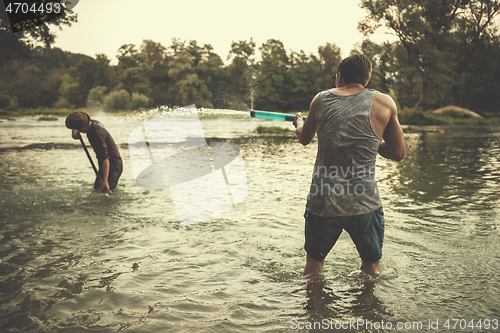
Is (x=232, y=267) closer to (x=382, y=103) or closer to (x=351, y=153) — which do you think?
(x=351, y=153)

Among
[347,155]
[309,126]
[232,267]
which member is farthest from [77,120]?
[347,155]

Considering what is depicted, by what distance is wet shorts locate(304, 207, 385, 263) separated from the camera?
3.03 meters

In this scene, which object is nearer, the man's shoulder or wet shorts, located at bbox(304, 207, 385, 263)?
the man's shoulder

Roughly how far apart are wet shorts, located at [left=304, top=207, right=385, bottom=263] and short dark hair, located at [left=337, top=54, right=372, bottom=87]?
1096mm

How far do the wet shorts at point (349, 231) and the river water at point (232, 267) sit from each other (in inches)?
21.2

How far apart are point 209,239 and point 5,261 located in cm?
248

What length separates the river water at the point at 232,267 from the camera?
10.3ft

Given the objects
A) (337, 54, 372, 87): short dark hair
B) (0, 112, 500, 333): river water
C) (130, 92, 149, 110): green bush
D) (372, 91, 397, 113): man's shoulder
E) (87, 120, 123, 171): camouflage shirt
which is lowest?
(0, 112, 500, 333): river water

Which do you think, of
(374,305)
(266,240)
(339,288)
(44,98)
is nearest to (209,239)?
(266,240)

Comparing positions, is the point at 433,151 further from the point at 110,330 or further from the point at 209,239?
the point at 110,330

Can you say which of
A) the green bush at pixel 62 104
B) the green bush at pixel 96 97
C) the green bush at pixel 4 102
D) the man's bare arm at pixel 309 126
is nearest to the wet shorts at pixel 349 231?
the man's bare arm at pixel 309 126

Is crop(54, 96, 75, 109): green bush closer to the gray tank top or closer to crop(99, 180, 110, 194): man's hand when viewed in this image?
crop(99, 180, 110, 194): man's hand

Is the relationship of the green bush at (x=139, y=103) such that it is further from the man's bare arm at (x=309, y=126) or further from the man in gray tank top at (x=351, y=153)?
the man in gray tank top at (x=351, y=153)

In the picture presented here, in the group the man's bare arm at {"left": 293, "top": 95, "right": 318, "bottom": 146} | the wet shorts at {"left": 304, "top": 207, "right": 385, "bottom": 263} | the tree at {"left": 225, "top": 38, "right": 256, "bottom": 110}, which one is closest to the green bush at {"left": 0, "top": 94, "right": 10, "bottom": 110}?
the tree at {"left": 225, "top": 38, "right": 256, "bottom": 110}
